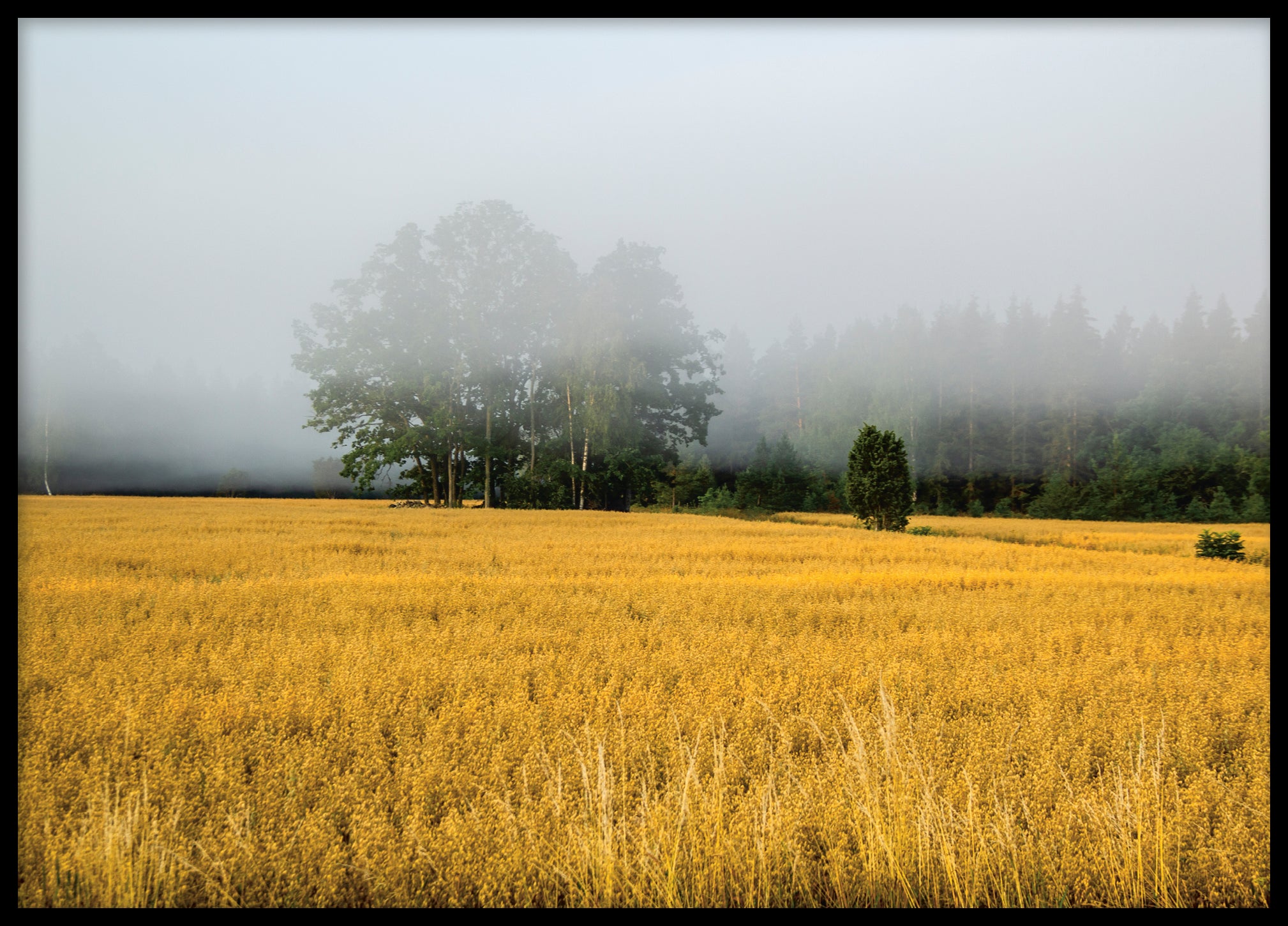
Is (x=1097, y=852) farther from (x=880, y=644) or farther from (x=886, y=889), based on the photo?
(x=880, y=644)

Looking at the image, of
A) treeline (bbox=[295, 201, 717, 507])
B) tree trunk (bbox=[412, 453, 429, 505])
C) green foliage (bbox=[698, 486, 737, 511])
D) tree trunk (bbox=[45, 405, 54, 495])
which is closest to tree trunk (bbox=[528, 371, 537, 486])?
treeline (bbox=[295, 201, 717, 507])

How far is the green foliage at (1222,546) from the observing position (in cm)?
1396

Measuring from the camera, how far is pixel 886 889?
76.7 inches

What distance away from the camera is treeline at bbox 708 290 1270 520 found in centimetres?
2014

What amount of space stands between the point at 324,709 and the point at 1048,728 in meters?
4.37

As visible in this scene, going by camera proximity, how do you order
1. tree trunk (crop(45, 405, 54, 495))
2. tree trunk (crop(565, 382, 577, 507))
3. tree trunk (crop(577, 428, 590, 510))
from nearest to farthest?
1. tree trunk (crop(45, 405, 54, 495))
2. tree trunk (crop(565, 382, 577, 507))
3. tree trunk (crop(577, 428, 590, 510))

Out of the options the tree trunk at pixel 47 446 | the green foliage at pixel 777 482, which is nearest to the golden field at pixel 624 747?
the tree trunk at pixel 47 446

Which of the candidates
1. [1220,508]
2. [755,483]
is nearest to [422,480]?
[755,483]

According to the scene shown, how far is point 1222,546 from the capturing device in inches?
559

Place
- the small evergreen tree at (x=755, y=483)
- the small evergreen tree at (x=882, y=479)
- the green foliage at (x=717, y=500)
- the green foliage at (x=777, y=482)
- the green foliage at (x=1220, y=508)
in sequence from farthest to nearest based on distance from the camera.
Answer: the green foliage at (x=717, y=500) < the small evergreen tree at (x=755, y=483) < the green foliage at (x=777, y=482) < the small evergreen tree at (x=882, y=479) < the green foliage at (x=1220, y=508)

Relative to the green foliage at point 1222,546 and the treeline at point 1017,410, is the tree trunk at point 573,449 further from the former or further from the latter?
the green foliage at point 1222,546

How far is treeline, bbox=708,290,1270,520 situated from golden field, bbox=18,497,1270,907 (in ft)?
34.3

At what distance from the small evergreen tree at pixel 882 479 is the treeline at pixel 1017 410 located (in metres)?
8.91

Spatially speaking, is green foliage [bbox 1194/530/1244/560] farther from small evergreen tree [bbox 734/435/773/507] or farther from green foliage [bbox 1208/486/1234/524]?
small evergreen tree [bbox 734/435/773/507]
